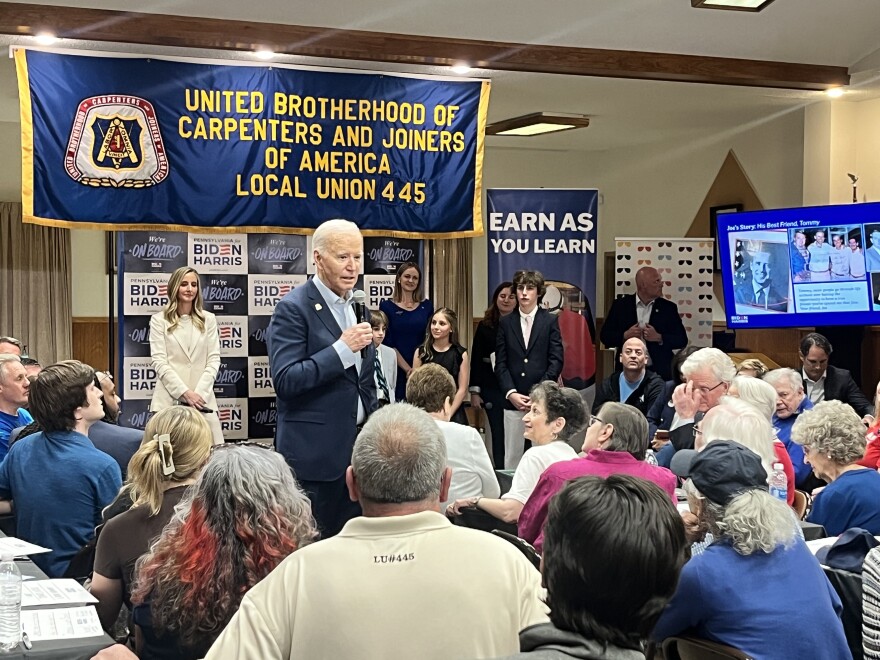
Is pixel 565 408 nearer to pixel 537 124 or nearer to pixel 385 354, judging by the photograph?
pixel 385 354

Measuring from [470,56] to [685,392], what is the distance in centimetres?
285

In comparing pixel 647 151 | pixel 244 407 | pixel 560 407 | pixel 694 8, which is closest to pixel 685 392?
pixel 560 407

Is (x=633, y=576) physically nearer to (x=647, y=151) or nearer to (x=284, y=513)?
(x=284, y=513)

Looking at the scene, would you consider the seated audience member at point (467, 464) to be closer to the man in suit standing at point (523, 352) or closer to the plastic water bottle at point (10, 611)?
→ the plastic water bottle at point (10, 611)

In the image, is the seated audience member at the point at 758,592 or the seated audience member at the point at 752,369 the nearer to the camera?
the seated audience member at the point at 758,592

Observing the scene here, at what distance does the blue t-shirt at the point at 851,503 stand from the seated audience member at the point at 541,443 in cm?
94

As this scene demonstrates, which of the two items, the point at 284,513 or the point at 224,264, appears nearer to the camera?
the point at 284,513

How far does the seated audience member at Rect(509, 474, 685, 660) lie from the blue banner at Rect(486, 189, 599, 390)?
658 centimetres

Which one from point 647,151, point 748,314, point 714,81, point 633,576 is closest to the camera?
point 633,576

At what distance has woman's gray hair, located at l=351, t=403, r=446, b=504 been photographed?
2033 mm

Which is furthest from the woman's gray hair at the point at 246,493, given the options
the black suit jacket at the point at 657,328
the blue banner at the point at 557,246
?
the black suit jacket at the point at 657,328

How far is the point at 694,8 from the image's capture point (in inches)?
258

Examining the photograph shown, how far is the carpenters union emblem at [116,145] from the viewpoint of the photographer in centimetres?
605

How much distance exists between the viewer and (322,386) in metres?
3.88
